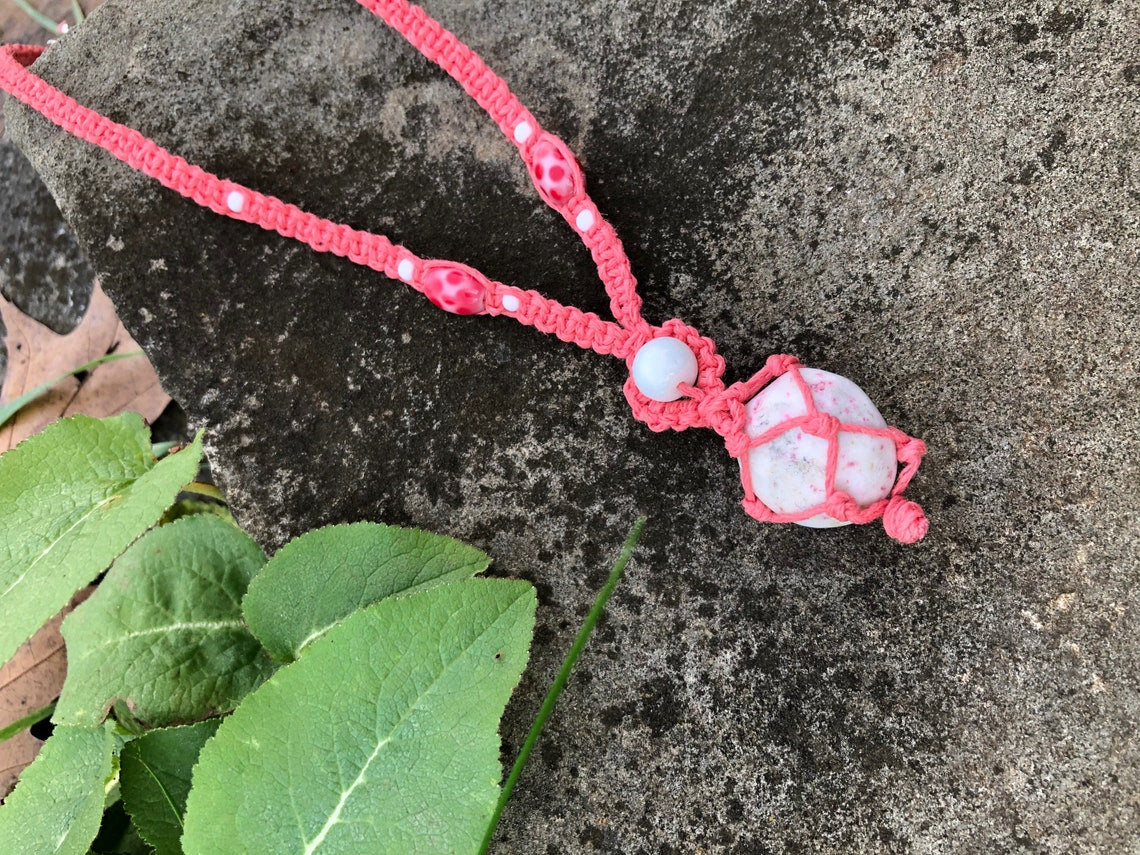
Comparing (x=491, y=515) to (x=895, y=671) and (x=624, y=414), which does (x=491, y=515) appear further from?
(x=895, y=671)

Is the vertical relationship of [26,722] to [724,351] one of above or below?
below

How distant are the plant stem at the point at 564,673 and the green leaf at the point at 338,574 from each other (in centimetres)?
17

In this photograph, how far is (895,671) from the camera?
42.8 inches

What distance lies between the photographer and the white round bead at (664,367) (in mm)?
1043

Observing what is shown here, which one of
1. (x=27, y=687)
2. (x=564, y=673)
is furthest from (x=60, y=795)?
(x=564, y=673)

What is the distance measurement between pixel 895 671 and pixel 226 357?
1.06 metres

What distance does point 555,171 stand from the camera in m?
1.16

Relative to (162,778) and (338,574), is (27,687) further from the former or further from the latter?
(338,574)

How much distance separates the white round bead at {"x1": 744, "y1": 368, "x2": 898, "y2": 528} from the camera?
1.00 m

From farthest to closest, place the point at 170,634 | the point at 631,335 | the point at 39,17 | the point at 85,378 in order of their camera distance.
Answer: the point at 39,17 → the point at 85,378 → the point at 170,634 → the point at 631,335

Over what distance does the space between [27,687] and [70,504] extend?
68 centimetres

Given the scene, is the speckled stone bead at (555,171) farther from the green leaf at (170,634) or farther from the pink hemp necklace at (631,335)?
the green leaf at (170,634)

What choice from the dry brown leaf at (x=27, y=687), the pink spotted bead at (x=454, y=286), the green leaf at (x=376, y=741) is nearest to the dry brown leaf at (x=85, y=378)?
the dry brown leaf at (x=27, y=687)

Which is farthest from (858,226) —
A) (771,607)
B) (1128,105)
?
(771,607)
